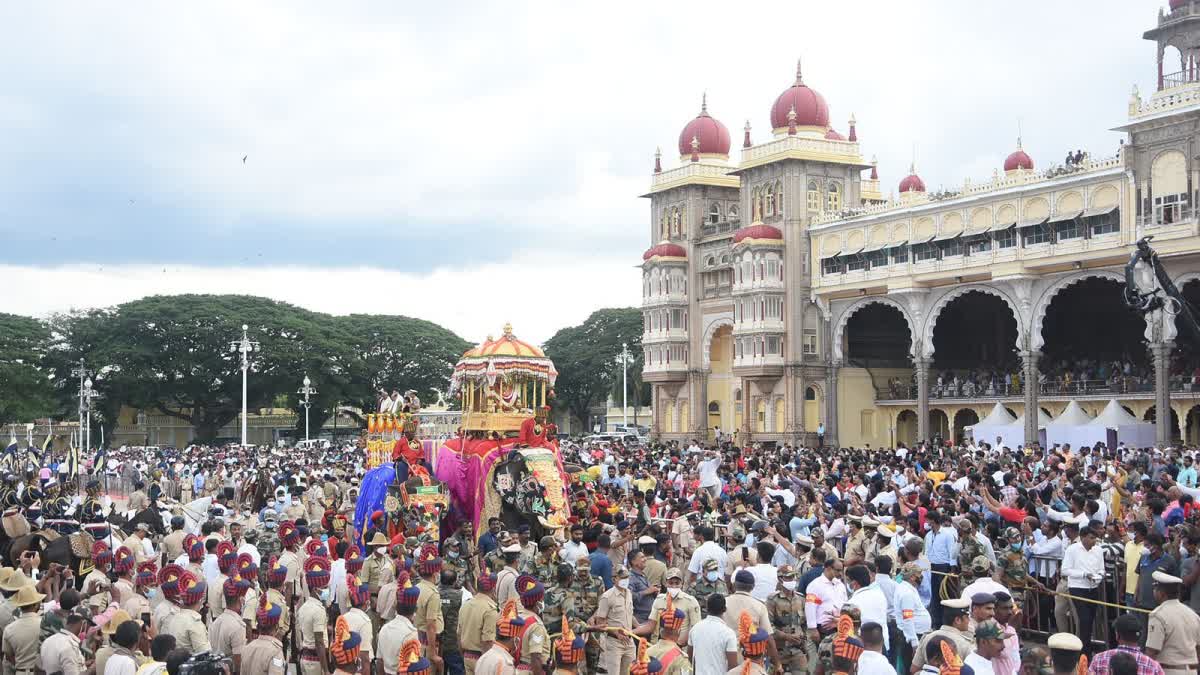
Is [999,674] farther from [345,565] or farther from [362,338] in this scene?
[362,338]

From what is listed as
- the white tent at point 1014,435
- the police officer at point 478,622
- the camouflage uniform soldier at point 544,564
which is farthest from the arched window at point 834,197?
the police officer at point 478,622

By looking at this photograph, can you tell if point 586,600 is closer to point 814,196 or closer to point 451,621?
point 451,621

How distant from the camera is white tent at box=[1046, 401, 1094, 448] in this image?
1399 inches

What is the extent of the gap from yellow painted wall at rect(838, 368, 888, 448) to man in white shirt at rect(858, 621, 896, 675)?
140ft

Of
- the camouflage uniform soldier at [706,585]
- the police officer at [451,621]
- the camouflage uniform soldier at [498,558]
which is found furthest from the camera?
the camouflage uniform soldier at [498,558]

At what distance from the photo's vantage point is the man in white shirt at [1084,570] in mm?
12195

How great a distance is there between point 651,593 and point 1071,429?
28868 millimetres

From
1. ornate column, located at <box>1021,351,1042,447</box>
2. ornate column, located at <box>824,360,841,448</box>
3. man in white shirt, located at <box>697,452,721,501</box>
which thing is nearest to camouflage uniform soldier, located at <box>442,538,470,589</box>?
man in white shirt, located at <box>697,452,721,501</box>

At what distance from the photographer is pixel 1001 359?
4900 cm

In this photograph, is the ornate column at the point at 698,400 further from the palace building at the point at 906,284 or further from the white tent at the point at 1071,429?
the white tent at the point at 1071,429

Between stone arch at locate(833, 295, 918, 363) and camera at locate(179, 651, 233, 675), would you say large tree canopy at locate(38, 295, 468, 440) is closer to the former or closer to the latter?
stone arch at locate(833, 295, 918, 363)

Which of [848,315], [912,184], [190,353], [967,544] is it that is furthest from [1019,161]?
[967,544]

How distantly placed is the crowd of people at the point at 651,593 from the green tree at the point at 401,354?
179ft

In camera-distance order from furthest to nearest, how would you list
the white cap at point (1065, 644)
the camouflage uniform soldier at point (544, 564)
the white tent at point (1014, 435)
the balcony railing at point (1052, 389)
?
the balcony railing at point (1052, 389) → the white tent at point (1014, 435) → the camouflage uniform soldier at point (544, 564) → the white cap at point (1065, 644)
